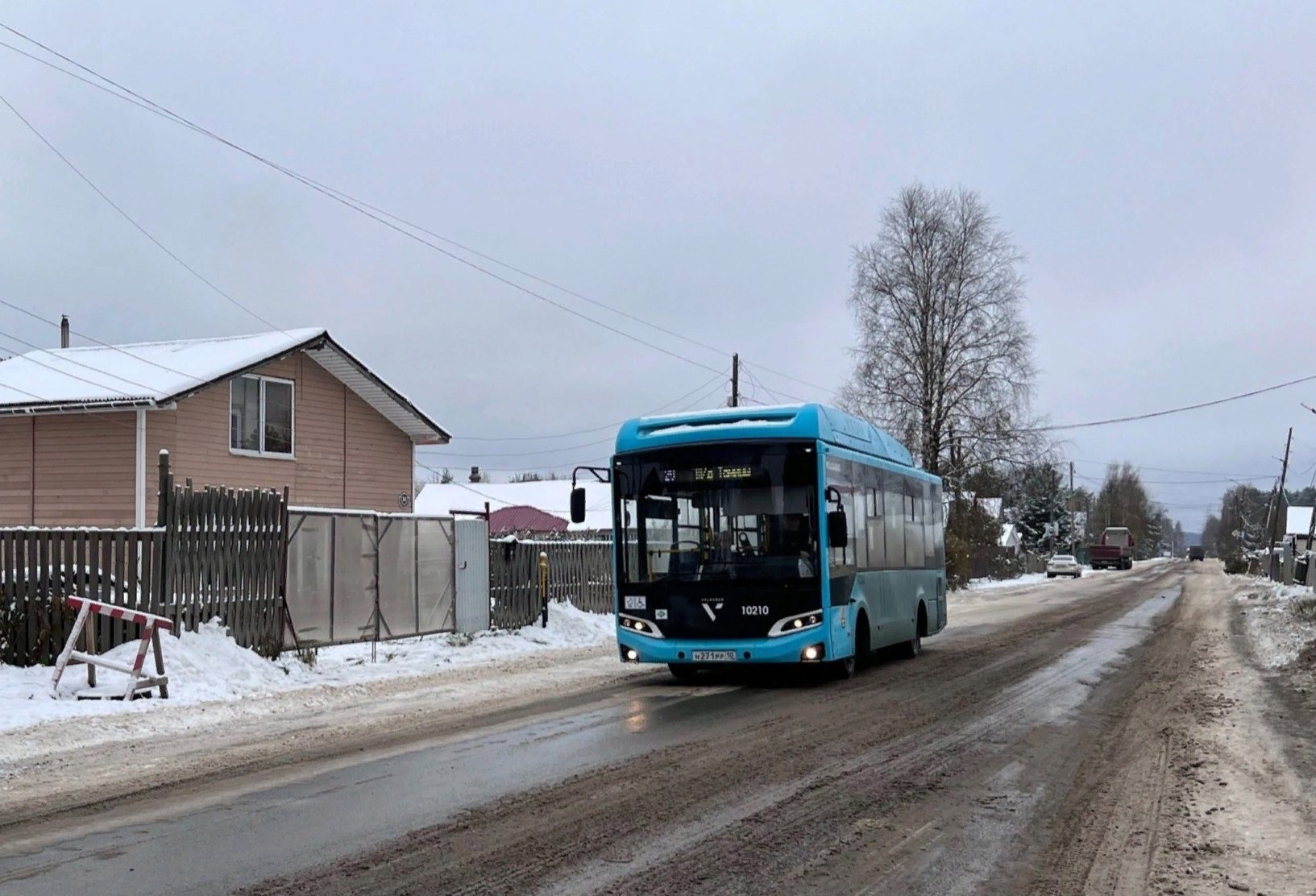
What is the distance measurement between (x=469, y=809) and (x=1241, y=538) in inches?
4374

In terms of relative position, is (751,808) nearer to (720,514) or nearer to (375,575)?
(720,514)

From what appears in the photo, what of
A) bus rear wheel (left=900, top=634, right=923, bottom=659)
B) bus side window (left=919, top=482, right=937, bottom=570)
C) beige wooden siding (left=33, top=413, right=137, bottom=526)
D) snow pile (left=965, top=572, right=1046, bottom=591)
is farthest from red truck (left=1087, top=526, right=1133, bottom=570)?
beige wooden siding (left=33, top=413, right=137, bottom=526)

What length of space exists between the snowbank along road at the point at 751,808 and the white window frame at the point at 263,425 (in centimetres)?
1446

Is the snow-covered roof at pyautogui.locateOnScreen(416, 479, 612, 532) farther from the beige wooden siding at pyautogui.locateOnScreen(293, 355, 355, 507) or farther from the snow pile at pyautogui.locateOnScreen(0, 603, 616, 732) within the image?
the snow pile at pyautogui.locateOnScreen(0, 603, 616, 732)

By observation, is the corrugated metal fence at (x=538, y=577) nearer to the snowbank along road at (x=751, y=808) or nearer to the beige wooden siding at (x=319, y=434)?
the beige wooden siding at (x=319, y=434)

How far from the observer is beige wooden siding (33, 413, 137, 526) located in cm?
2222

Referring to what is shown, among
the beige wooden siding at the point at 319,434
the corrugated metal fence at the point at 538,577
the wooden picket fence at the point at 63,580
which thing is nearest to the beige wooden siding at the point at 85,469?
the beige wooden siding at the point at 319,434

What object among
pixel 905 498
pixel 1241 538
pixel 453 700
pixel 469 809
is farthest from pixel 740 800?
pixel 1241 538

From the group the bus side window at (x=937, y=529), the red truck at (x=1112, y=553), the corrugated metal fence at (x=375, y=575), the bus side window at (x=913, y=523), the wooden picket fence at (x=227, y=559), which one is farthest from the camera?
the red truck at (x=1112, y=553)

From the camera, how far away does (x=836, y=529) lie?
13062 millimetres

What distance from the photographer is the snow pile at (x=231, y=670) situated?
36.4ft

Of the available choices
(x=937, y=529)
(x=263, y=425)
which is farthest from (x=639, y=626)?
(x=263, y=425)

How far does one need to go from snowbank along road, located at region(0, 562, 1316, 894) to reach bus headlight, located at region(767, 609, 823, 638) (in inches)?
32.6

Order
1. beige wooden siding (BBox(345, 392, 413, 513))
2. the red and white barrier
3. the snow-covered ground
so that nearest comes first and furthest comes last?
the red and white barrier → beige wooden siding (BBox(345, 392, 413, 513)) → the snow-covered ground
